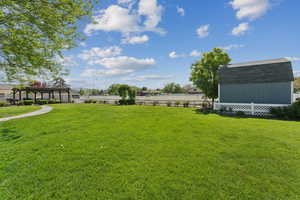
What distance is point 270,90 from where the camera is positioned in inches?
409

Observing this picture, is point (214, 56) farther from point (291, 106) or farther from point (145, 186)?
point (145, 186)

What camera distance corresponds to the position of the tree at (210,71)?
13.1 metres

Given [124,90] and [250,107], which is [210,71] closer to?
[250,107]

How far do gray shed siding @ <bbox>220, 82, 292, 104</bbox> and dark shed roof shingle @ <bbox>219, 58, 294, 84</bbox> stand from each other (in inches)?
13.7

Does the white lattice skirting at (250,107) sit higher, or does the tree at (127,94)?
the tree at (127,94)

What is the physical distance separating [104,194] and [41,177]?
5.09ft

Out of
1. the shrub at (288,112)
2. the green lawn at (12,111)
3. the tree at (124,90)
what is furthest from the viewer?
the tree at (124,90)

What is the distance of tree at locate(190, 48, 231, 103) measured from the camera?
515 inches

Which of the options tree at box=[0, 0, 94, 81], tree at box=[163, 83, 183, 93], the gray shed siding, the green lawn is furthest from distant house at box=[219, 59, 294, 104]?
tree at box=[163, 83, 183, 93]

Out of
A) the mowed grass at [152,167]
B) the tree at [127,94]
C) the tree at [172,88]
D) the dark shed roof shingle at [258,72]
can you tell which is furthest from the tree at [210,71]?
the tree at [172,88]

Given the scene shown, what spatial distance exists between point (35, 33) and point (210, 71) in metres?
12.7

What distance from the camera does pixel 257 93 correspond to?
35.6 feet

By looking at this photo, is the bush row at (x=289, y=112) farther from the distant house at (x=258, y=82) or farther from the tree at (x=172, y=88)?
the tree at (x=172, y=88)

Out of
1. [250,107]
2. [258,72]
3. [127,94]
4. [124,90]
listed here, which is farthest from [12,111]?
[258,72]
